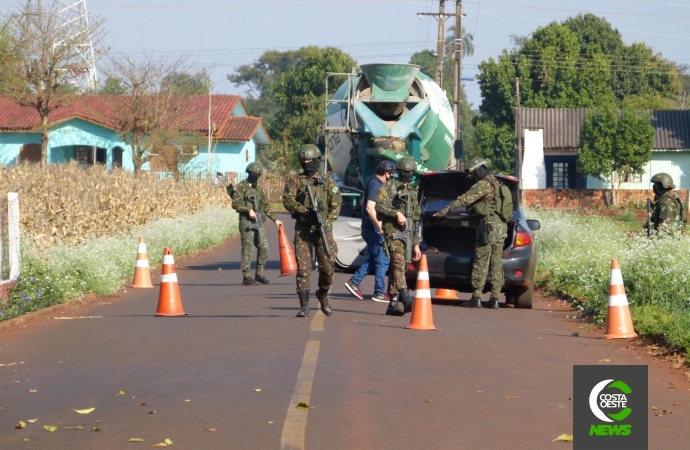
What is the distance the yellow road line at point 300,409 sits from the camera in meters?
6.62

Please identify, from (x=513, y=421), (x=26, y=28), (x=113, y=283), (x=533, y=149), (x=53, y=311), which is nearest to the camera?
(x=513, y=421)

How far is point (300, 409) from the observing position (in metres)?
7.50

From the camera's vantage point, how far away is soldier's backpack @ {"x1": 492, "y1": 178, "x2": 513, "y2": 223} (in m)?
14.3

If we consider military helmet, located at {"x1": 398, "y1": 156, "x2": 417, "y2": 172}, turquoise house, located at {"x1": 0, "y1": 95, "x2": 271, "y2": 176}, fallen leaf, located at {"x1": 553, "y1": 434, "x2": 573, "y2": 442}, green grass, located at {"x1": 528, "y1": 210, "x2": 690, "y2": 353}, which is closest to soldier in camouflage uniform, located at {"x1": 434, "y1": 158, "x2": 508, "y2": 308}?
military helmet, located at {"x1": 398, "y1": 156, "x2": 417, "y2": 172}

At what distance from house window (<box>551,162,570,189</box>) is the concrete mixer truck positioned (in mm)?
40608

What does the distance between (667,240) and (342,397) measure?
830 cm

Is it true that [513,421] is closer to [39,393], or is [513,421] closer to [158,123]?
[39,393]

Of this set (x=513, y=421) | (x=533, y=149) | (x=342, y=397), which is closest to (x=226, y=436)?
(x=342, y=397)

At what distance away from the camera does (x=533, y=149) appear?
192ft

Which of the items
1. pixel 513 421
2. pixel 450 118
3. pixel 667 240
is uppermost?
pixel 450 118

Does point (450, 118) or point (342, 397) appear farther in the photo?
point (450, 118)

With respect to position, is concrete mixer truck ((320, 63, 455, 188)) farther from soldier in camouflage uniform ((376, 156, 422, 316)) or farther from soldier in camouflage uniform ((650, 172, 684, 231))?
soldier in camouflage uniform ((376, 156, 422, 316))

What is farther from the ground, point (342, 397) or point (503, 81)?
point (503, 81)

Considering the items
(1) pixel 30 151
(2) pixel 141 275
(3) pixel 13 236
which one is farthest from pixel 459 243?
(1) pixel 30 151
